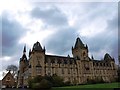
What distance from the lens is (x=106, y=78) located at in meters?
75.7

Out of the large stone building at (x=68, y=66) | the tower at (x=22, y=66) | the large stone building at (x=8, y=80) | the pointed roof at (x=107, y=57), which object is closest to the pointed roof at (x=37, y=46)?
the large stone building at (x=68, y=66)

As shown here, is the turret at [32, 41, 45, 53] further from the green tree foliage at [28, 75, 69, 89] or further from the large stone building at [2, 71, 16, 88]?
the large stone building at [2, 71, 16, 88]

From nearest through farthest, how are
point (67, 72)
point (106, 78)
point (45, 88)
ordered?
A: point (45, 88) < point (67, 72) < point (106, 78)

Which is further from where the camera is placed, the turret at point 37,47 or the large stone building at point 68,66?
the turret at point 37,47

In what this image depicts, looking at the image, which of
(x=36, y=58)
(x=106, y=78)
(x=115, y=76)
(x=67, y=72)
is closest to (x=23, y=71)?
(x=36, y=58)

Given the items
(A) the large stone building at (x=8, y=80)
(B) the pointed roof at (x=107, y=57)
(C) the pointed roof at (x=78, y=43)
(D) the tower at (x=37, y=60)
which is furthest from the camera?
(B) the pointed roof at (x=107, y=57)

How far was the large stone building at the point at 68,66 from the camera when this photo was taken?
187 ft

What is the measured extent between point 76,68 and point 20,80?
23502mm

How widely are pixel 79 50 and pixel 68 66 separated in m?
10.2

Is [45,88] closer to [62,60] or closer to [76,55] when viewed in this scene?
[62,60]

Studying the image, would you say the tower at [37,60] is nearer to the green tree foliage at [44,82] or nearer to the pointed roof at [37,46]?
the pointed roof at [37,46]

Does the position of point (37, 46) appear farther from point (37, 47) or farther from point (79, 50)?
point (79, 50)

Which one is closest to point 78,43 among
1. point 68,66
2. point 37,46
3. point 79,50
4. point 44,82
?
point 79,50

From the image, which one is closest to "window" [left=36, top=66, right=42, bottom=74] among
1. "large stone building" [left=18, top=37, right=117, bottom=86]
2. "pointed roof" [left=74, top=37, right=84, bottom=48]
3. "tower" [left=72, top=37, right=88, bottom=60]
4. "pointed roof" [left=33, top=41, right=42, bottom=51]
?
"large stone building" [left=18, top=37, right=117, bottom=86]
